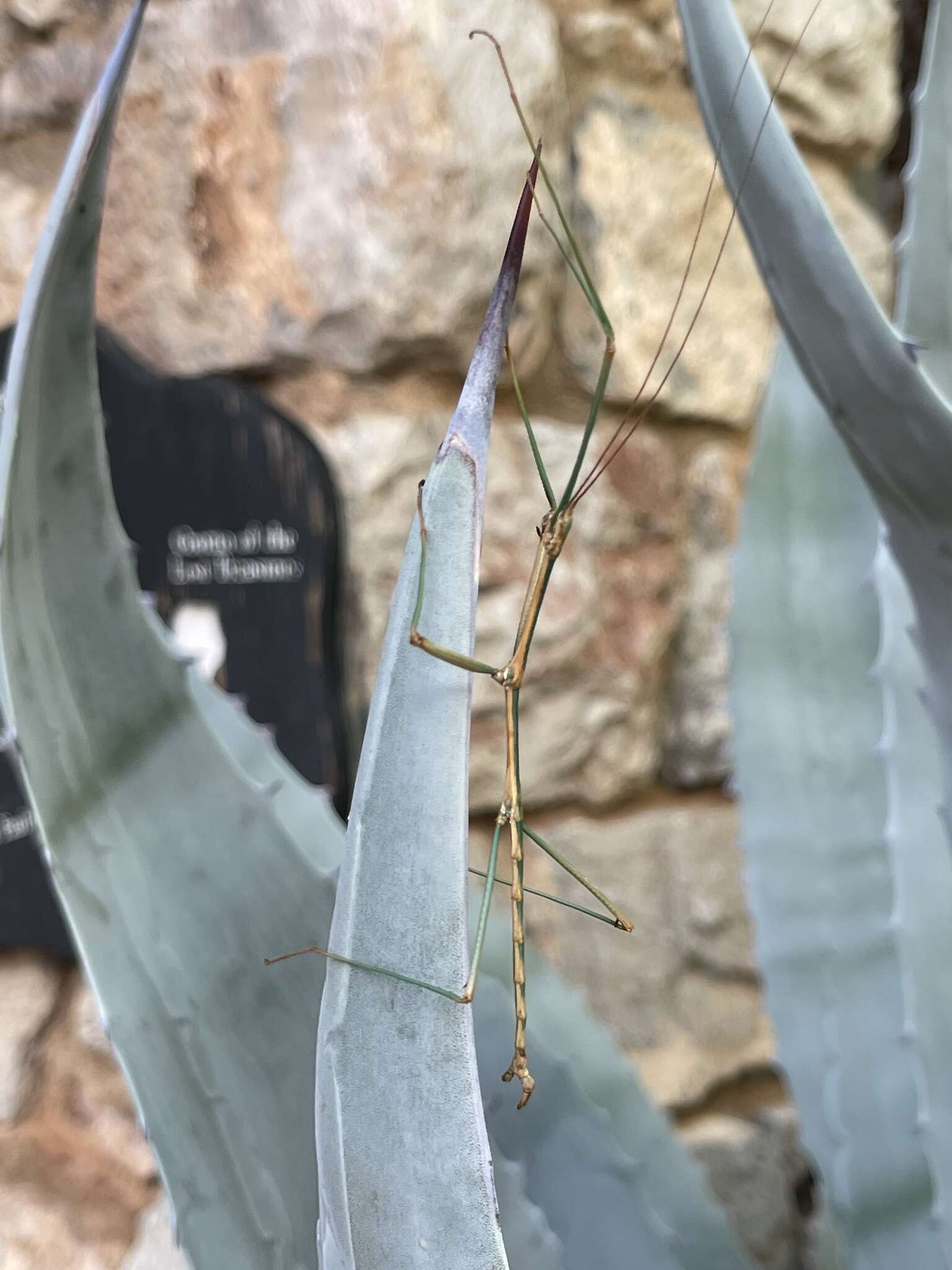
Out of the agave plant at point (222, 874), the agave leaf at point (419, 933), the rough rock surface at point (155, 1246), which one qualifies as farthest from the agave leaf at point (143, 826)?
the rough rock surface at point (155, 1246)

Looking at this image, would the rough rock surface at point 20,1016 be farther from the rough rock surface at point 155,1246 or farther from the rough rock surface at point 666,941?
the rough rock surface at point 666,941

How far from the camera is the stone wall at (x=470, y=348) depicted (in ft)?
2.11

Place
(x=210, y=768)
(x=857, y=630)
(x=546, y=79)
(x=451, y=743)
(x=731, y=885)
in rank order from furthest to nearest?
(x=731, y=885) < (x=546, y=79) < (x=857, y=630) < (x=210, y=768) < (x=451, y=743)

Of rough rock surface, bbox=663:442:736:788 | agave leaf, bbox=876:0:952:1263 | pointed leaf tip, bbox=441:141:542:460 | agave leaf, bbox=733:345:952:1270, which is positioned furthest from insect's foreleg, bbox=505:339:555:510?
rough rock surface, bbox=663:442:736:788

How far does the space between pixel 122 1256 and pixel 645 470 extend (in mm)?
583

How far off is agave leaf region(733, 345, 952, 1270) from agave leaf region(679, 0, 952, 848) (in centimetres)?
19

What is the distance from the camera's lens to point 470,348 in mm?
677

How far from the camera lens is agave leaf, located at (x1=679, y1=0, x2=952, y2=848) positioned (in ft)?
0.93

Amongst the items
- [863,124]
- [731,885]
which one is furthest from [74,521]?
[863,124]

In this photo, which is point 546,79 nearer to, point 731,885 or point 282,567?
point 282,567

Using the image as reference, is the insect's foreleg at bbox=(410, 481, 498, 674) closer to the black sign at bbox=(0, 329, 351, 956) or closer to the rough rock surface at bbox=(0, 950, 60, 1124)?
the black sign at bbox=(0, 329, 351, 956)

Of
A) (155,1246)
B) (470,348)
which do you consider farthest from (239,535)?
(155,1246)

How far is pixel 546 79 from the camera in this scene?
68 cm

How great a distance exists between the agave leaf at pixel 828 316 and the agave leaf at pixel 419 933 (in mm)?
87
